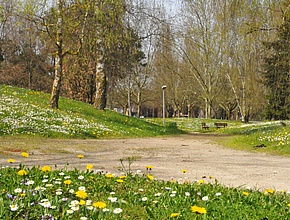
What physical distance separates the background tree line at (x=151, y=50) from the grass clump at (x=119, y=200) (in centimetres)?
654

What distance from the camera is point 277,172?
5902 mm

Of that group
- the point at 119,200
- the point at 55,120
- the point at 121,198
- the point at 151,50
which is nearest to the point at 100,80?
the point at 151,50

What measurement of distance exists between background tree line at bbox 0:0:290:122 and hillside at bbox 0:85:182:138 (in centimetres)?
133

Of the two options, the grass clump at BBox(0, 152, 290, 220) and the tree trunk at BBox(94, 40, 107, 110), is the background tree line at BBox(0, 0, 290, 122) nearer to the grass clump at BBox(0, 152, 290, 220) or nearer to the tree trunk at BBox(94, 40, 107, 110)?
the tree trunk at BBox(94, 40, 107, 110)

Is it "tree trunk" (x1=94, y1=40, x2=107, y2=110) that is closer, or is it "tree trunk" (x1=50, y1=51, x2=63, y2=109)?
"tree trunk" (x1=50, y1=51, x2=63, y2=109)

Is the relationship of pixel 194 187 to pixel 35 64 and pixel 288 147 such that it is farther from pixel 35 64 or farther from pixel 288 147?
pixel 35 64

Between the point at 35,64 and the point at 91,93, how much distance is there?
13.9m

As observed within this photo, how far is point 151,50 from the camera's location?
61.3 ft

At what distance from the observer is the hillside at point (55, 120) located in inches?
456

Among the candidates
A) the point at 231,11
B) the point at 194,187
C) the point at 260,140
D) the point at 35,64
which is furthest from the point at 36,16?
the point at 35,64

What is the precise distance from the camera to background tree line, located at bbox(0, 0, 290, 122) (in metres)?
11.6

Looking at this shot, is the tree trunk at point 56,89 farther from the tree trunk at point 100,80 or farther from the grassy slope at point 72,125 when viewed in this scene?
the tree trunk at point 100,80

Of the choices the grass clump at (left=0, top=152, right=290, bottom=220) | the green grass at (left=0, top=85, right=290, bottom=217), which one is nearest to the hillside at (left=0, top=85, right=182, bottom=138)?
the green grass at (left=0, top=85, right=290, bottom=217)

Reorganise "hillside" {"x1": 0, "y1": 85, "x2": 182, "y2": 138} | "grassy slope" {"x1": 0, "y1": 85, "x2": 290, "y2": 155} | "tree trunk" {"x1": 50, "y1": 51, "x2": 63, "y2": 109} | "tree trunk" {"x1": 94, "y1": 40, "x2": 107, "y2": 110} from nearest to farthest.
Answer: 1. "grassy slope" {"x1": 0, "y1": 85, "x2": 290, "y2": 155}
2. "hillside" {"x1": 0, "y1": 85, "x2": 182, "y2": 138}
3. "tree trunk" {"x1": 50, "y1": 51, "x2": 63, "y2": 109}
4. "tree trunk" {"x1": 94, "y1": 40, "x2": 107, "y2": 110}
